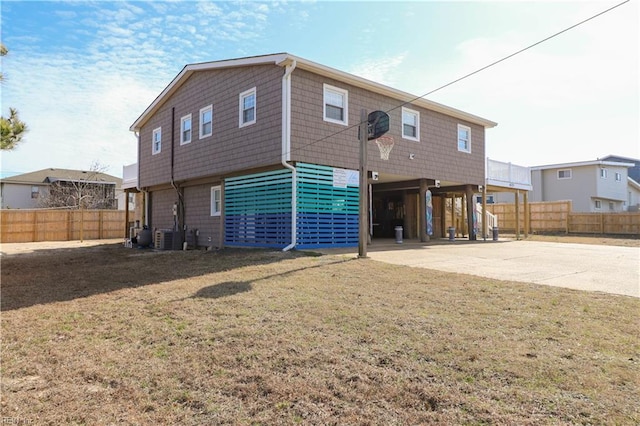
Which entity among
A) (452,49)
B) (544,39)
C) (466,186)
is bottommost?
(466,186)

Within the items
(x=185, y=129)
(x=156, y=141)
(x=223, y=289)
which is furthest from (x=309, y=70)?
(x=156, y=141)

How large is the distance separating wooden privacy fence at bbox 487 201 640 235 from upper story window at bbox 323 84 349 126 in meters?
19.0

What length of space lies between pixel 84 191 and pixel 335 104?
98.5 ft

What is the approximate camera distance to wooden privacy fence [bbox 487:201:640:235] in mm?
24406

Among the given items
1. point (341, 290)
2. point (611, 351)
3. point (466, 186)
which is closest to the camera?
point (611, 351)

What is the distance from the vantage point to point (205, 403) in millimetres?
2875

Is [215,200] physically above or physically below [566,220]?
above

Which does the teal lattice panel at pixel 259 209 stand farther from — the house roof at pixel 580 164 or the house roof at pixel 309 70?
the house roof at pixel 580 164

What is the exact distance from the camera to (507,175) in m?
20.2

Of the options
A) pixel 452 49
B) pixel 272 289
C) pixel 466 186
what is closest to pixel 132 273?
pixel 272 289

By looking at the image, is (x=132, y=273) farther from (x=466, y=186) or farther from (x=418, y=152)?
(x=466, y=186)

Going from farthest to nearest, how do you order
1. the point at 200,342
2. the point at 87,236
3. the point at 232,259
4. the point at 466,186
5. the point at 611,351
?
1. the point at 87,236
2. the point at 466,186
3. the point at 232,259
4. the point at 200,342
5. the point at 611,351

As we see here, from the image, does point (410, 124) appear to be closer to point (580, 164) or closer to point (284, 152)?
point (284, 152)

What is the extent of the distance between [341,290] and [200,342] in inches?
104
